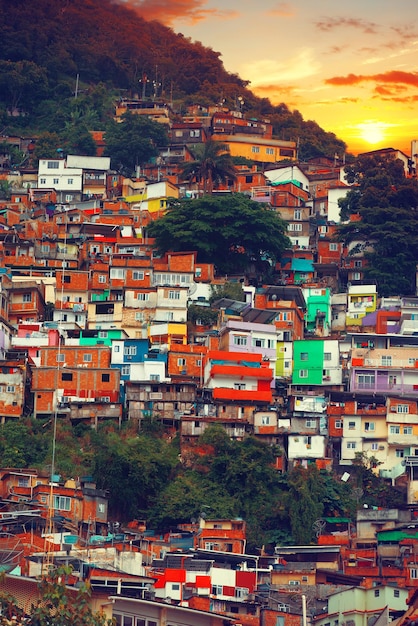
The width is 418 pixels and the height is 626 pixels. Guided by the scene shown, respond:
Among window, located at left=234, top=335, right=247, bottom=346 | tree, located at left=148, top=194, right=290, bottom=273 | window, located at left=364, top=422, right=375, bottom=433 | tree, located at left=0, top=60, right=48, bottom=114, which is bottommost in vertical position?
window, located at left=364, top=422, right=375, bottom=433

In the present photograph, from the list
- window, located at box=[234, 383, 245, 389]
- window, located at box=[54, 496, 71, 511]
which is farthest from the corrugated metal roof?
window, located at box=[54, 496, 71, 511]

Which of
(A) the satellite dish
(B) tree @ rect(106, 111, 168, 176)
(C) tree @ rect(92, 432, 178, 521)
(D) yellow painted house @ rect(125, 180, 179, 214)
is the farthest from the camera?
(B) tree @ rect(106, 111, 168, 176)

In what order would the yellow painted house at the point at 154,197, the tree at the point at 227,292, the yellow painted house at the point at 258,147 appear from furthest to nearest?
1. the yellow painted house at the point at 258,147
2. the yellow painted house at the point at 154,197
3. the tree at the point at 227,292

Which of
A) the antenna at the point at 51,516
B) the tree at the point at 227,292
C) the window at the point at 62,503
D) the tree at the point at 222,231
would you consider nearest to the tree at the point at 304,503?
the window at the point at 62,503

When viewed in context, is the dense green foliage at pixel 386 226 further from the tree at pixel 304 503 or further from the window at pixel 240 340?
the tree at pixel 304 503

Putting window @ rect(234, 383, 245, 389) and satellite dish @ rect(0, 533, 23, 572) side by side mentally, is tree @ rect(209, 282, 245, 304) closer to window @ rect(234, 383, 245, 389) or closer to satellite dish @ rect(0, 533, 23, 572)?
window @ rect(234, 383, 245, 389)

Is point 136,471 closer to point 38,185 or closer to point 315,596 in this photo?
point 315,596
